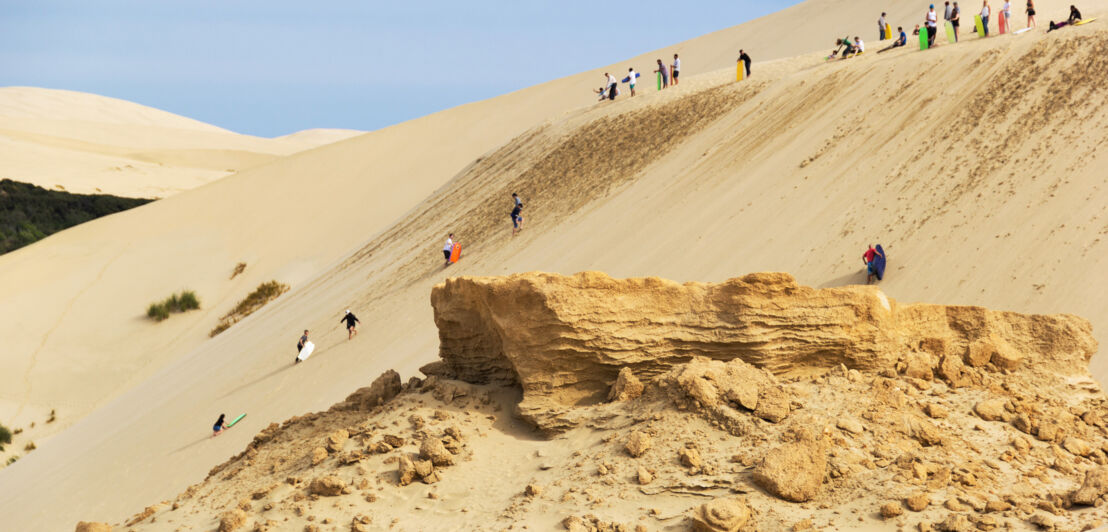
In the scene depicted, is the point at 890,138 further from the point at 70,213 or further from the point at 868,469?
the point at 70,213

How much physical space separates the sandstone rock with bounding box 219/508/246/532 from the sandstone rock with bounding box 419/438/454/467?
133 cm

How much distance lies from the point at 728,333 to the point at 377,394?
3.28m

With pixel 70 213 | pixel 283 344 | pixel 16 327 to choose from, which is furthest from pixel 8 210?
pixel 283 344

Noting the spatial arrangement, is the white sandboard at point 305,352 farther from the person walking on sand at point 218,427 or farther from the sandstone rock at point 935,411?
the sandstone rock at point 935,411

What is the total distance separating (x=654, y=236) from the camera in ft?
56.8

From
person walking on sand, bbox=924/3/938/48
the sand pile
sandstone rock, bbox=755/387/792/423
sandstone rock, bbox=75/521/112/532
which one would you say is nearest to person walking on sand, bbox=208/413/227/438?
the sand pile

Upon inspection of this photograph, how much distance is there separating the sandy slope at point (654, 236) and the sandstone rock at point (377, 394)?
617 cm

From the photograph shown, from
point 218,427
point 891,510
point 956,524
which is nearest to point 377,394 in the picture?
point 891,510

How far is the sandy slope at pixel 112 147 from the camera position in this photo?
4944 centimetres

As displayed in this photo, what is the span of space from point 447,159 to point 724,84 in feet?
56.0

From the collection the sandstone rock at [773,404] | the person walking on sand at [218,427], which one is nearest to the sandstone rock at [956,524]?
the sandstone rock at [773,404]

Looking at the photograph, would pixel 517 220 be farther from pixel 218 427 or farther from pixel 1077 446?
pixel 1077 446

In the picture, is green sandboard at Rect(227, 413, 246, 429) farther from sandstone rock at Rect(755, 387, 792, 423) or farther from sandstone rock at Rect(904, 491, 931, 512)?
sandstone rock at Rect(904, 491, 931, 512)

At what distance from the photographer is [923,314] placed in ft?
24.8
